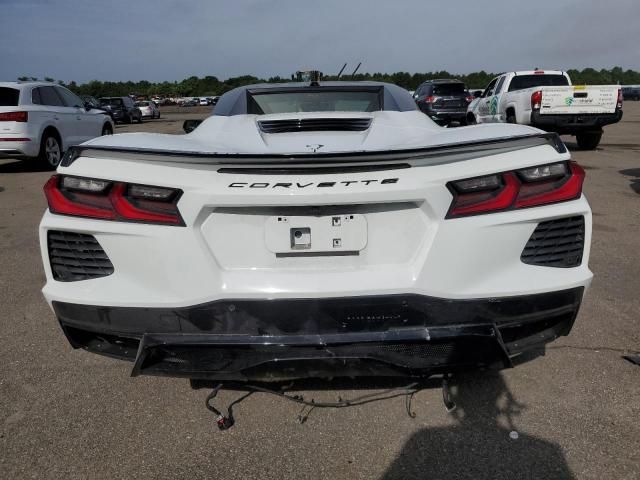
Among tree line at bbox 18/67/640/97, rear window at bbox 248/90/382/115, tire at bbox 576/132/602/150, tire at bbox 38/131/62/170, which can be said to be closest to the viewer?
rear window at bbox 248/90/382/115

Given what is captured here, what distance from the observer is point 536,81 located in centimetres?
1380

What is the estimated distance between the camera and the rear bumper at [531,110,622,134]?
11.9 m

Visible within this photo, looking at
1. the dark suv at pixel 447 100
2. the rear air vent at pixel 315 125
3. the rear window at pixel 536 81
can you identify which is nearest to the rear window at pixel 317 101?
the rear air vent at pixel 315 125

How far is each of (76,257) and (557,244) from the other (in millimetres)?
1895

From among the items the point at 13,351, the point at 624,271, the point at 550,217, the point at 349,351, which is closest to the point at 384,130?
the point at 550,217

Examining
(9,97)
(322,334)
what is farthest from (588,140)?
(322,334)

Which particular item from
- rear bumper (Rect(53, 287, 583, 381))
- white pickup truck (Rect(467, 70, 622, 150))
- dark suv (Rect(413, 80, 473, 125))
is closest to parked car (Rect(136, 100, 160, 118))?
dark suv (Rect(413, 80, 473, 125))

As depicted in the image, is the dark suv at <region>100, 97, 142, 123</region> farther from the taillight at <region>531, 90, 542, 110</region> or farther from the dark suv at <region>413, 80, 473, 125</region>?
the taillight at <region>531, 90, 542, 110</region>

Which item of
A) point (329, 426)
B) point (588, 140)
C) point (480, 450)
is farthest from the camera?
point (588, 140)

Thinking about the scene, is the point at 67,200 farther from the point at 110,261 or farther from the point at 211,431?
the point at 211,431

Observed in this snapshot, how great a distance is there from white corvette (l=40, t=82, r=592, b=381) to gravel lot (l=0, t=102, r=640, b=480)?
385 mm

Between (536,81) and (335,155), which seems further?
(536,81)

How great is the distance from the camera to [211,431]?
2334mm

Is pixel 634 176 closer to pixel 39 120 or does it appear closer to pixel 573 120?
pixel 573 120
